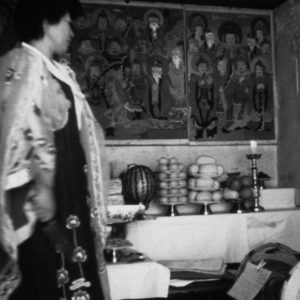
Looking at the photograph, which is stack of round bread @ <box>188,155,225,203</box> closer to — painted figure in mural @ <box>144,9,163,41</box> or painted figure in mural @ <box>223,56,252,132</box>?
painted figure in mural @ <box>223,56,252,132</box>

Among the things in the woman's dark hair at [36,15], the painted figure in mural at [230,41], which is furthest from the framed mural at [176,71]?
the woman's dark hair at [36,15]

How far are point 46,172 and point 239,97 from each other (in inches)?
110

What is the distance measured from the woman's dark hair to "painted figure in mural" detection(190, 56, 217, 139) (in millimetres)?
2369

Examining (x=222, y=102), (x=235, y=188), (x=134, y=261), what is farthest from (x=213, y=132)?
(x=134, y=261)

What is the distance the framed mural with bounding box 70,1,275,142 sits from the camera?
3736 millimetres

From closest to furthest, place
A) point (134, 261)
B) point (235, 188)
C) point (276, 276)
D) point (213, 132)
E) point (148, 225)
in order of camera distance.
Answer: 1. point (276, 276)
2. point (134, 261)
3. point (148, 225)
4. point (235, 188)
5. point (213, 132)

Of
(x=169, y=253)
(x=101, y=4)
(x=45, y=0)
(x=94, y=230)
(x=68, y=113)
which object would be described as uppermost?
(x=101, y=4)

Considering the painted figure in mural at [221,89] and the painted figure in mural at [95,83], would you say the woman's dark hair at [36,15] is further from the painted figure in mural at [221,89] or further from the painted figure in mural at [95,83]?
the painted figure in mural at [221,89]

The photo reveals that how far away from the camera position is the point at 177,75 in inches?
154

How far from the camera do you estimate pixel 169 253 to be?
330 centimetres

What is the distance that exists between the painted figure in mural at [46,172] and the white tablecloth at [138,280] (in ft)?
3.07

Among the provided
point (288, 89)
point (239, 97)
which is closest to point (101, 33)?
point (239, 97)

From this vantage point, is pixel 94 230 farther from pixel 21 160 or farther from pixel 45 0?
pixel 45 0

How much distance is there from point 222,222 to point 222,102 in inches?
40.7
